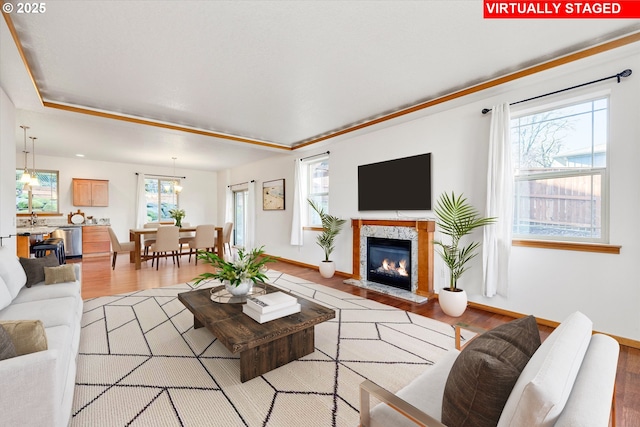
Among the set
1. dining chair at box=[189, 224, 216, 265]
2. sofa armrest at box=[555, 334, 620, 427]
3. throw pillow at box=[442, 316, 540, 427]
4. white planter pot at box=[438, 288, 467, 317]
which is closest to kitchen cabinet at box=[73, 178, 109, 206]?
dining chair at box=[189, 224, 216, 265]

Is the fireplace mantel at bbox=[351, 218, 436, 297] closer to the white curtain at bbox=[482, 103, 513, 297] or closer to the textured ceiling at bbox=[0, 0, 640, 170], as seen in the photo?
the white curtain at bbox=[482, 103, 513, 297]

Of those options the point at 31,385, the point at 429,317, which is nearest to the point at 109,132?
the point at 31,385

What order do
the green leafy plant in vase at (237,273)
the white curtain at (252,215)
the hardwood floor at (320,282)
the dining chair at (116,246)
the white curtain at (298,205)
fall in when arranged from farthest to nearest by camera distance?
the white curtain at (252,215) < the white curtain at (298,205) < the dining chair at (116,246) < the green leafy plant in vase at (237,273) < the hardwood floor at (320,282)

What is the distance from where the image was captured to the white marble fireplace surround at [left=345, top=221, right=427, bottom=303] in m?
3.75

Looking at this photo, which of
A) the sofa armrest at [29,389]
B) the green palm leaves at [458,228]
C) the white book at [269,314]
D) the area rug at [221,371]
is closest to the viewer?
the sofa armrest at [29,389]

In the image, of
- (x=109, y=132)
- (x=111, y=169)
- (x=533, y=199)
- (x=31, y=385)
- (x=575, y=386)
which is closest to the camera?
(x=575, y=386)

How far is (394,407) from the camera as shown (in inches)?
36.7

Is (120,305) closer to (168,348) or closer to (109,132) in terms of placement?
(168,348)

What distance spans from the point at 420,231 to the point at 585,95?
6.85 feet

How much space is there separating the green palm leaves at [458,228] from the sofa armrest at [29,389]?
122 inches

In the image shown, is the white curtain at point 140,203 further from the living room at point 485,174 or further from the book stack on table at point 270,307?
the book stack on table at point 270,307

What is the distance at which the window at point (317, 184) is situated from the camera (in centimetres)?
549

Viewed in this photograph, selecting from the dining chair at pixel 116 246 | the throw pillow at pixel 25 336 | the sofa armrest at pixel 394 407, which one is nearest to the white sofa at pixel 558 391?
the sofa armrest at pixel 394 407

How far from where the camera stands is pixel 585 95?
2.57 m
